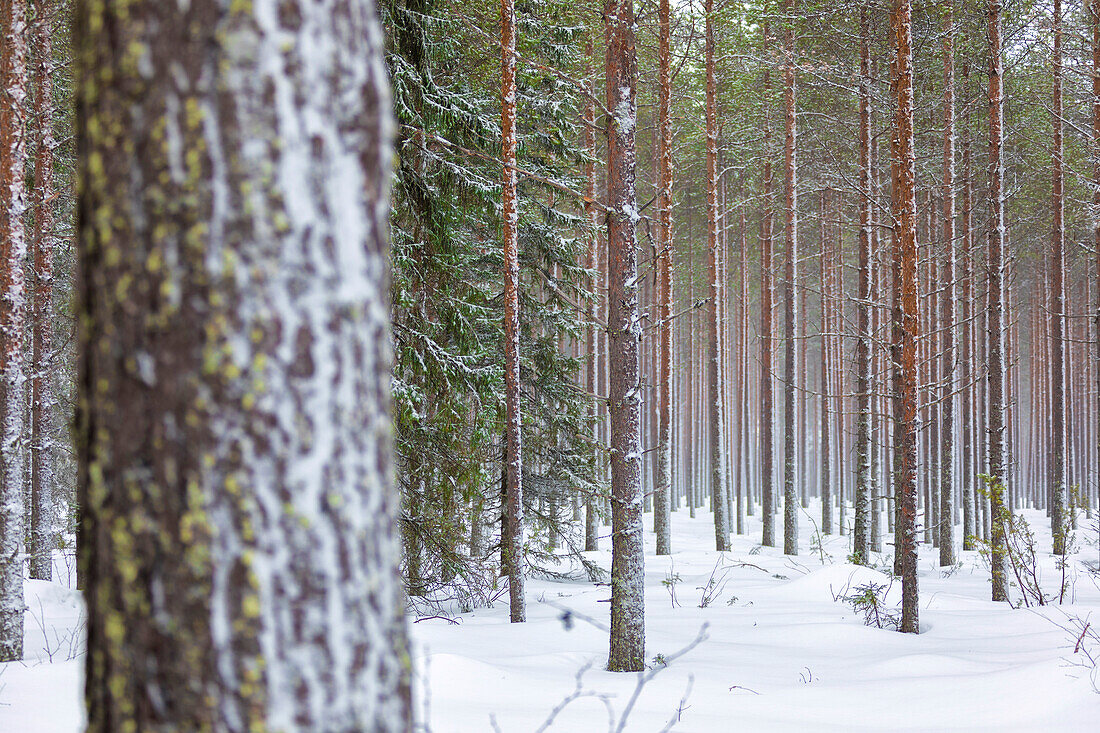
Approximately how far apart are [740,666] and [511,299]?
450 centimetres

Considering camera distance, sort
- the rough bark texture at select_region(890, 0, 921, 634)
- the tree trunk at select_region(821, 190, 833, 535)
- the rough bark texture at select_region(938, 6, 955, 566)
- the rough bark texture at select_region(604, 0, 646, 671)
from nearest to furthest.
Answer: the rough bark texture at select_region(604, 0, 646, 671) → the rough bark texture at select_region(890, 0, 921, 634) → the rough bark texture at select_region(938, 6, 955, 566) → the tree trunk at select_region(821, 190, 833, 535)

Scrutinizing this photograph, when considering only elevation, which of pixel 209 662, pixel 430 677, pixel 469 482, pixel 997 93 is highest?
pixel 997 93

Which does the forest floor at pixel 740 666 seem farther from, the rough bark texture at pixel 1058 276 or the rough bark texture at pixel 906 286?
the rough bark texture at pixel 1058 276

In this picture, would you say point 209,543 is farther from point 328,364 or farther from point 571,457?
point 571,457

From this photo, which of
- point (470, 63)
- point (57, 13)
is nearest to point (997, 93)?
point (470, 63)

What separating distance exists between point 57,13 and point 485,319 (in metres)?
5.88

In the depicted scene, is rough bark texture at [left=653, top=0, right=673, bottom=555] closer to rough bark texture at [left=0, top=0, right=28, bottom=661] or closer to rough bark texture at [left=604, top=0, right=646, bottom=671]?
rough bark texture at [left=604, top=0, right=646, bottom=671]

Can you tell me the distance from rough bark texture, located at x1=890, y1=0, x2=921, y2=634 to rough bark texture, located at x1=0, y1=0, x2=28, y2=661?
826cm

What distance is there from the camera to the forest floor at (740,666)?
491cm

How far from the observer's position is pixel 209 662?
44.0 inches

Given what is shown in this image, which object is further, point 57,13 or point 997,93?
point 997,93

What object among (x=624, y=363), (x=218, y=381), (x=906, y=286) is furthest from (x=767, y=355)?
(x=218, y=381)

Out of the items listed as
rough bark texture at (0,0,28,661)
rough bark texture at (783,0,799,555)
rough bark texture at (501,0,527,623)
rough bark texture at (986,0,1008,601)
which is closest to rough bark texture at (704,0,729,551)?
rough bark texture at (783,0,799,555)

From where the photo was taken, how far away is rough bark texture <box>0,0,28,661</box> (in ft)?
22.0
